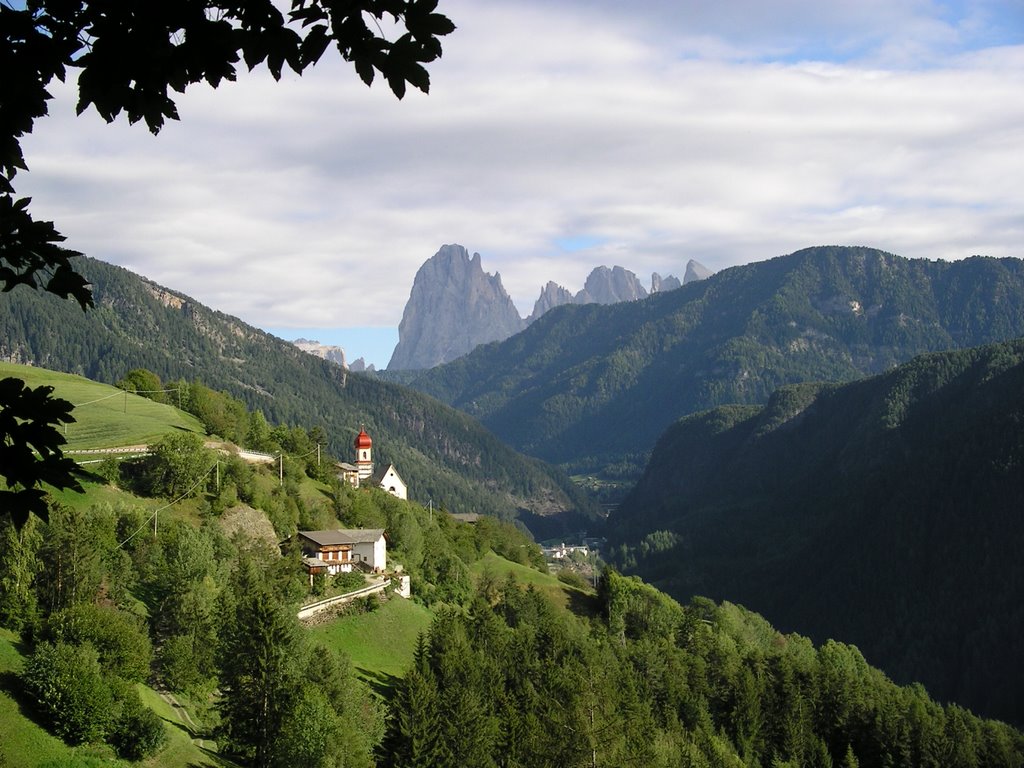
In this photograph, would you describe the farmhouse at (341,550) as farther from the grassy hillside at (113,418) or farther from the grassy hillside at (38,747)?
the grassy hillside at (38,747)

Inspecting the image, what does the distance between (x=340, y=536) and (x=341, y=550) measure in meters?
1.89

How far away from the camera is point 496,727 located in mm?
55906

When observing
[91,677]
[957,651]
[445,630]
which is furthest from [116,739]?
[957,651]

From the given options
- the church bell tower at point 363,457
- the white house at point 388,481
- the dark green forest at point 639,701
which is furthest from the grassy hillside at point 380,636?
the white house at point 388,481

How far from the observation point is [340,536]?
81.2m

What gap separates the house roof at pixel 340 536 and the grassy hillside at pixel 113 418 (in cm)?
1637

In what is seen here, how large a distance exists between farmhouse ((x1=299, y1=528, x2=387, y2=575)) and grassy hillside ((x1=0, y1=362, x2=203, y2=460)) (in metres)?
17.0

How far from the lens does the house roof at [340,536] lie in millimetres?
79562

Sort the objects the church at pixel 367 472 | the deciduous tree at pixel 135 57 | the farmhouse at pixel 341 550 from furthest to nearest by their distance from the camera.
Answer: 1. the church at pixel 367 472
2. the farmhouse at pixel 341 550
3. the deciduous tree at pixel 135 57

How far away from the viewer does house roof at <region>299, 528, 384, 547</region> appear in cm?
7956

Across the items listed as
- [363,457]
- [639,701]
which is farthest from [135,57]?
[363,457]

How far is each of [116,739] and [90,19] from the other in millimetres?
41594

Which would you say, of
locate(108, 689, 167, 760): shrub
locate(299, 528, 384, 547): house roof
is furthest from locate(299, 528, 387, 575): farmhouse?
locate(108, 689, 167, 760): shrub

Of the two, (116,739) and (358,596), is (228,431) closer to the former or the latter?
(358,596)
